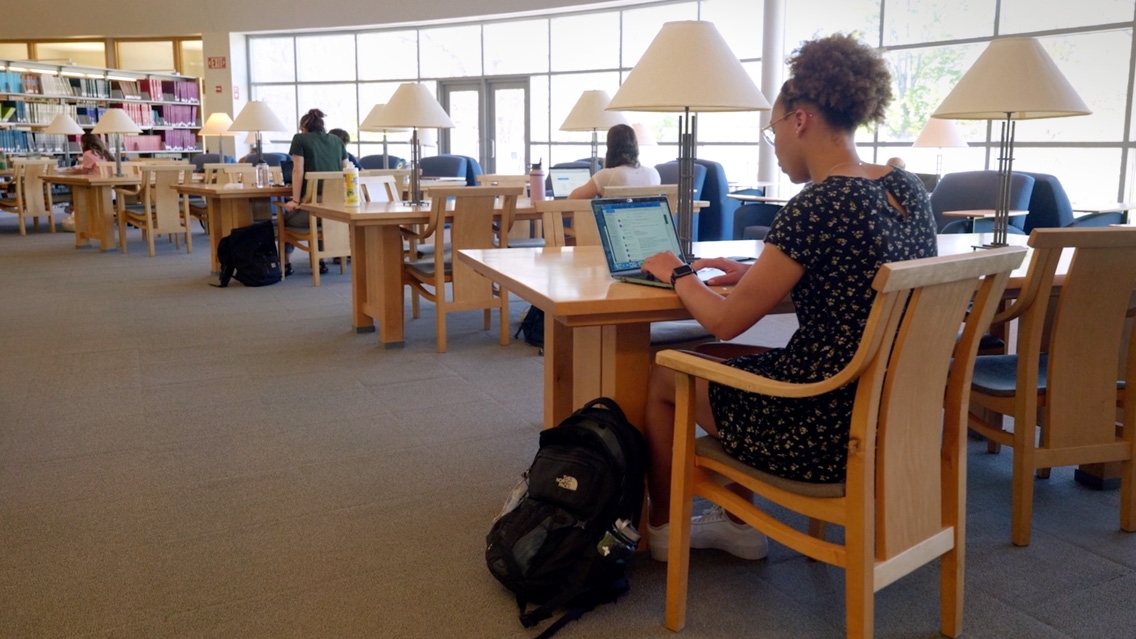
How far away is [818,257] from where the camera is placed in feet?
5.49

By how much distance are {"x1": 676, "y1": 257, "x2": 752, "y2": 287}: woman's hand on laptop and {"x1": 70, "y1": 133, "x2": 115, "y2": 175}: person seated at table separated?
8.11 meters

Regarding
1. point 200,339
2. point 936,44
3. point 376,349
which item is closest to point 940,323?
point 376,349

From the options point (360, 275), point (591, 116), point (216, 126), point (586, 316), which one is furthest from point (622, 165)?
point (216, 126)

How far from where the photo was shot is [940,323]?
64.3 inches

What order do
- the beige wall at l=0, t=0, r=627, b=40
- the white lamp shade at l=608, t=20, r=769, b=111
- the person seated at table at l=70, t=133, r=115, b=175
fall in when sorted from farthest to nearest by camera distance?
1. the beige wall at l=0, t=0, r=627, b=40
2. the person seated at table at l=70, t=133, r=115, b=175
3. the white lamp shade at l=608, t=20, r=769, b=111

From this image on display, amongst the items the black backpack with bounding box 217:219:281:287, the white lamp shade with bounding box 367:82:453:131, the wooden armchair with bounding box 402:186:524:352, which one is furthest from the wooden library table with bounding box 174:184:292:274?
the wooden armchair with bounding box 402:186:524:352

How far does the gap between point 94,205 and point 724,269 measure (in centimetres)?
801

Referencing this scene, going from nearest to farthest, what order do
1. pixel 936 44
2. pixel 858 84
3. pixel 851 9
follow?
pixel 858 84 → pixel 936 44 → pixel 851 9

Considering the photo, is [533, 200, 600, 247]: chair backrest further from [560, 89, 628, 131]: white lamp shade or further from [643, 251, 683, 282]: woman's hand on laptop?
[560, 89, 628, 131]: white lamp shade

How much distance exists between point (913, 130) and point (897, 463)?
761cm

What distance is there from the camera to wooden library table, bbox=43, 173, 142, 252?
816 centimetres

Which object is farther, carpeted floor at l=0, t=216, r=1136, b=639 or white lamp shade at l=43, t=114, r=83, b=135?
white lamp shade at l=43, t=114, r=83, b=135

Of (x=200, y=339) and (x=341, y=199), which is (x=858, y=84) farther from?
(x=341, y=199)

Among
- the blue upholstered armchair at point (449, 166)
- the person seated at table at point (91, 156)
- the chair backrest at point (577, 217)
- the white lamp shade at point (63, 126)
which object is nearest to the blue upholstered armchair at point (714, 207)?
the blue upholstered armchair at point (449, 166)
